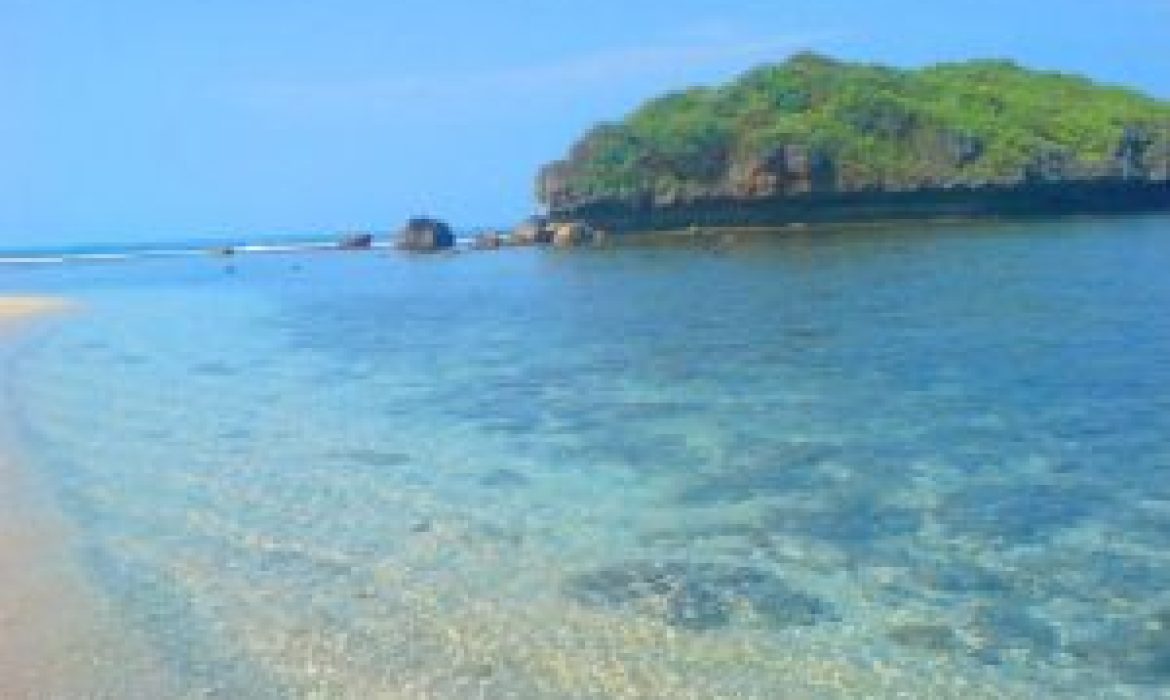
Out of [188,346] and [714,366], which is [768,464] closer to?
[714,366]

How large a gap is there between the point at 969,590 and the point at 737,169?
97.3m

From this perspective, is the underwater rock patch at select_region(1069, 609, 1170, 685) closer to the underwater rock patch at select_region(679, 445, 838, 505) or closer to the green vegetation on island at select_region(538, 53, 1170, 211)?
the underwater rock patch at select_region(679, 445, 838, 505)

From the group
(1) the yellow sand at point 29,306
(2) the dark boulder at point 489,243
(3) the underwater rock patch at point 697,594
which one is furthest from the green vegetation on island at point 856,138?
(3) the underwater rock patch at point 697,594

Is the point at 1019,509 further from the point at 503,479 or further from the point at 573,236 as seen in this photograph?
the point at 573,236

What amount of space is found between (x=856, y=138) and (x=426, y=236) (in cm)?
3789

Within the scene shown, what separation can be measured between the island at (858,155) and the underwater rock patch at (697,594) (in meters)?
93.8

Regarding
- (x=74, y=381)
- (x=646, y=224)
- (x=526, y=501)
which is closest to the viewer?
(x=526, y=501)

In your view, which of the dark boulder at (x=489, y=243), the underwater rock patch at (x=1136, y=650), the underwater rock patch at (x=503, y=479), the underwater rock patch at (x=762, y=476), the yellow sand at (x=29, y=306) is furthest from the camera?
the dark boulder at (x=489, y=243)

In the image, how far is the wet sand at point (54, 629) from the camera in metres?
10.5

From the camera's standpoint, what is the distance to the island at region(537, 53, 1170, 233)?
343 feet

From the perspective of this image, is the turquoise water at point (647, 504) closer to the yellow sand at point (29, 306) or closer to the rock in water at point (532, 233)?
the yellow sand at point (29, 306)

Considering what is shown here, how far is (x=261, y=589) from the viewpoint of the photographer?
43.2 ft

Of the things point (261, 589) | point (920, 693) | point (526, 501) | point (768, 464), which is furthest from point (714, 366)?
point (920, 693)

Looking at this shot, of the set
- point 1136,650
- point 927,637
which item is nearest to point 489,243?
point 927,637
